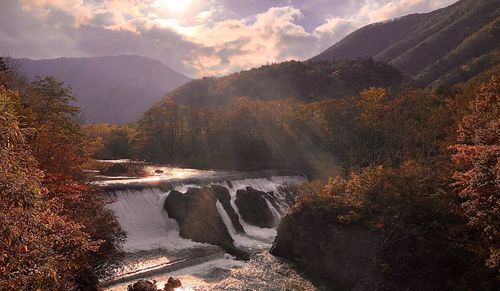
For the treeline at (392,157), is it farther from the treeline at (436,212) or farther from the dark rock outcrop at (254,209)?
the dark rock outcrop at (254,209)

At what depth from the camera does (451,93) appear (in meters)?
70.3

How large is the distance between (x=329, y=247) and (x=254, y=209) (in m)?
16.9

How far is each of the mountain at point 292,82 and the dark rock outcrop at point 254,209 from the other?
114 m

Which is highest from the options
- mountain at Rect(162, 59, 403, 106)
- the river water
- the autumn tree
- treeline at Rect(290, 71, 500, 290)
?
mountain at Rect(162, 59, 403, 106)

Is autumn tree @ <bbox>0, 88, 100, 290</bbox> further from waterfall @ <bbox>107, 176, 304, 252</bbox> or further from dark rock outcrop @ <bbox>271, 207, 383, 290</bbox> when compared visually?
waterfall @ <bbox>107, 176, 304, 252</bbox>

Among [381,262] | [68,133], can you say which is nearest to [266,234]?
[381,262]

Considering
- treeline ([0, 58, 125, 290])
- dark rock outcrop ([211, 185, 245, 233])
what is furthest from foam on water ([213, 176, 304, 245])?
treeline ([0, 58, 125, 290])

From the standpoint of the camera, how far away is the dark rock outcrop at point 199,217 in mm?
34347

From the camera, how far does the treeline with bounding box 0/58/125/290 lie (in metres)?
9.02

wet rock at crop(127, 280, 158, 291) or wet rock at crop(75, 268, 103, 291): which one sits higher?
wet rock at crop(75, 268, 103, 291)

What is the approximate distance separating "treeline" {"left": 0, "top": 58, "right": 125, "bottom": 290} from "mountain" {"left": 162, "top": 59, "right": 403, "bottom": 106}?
120 meters

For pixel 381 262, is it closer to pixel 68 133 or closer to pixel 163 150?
pixel 68 133

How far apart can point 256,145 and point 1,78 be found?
48733mm

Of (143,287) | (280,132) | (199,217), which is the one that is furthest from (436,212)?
(280,132)
